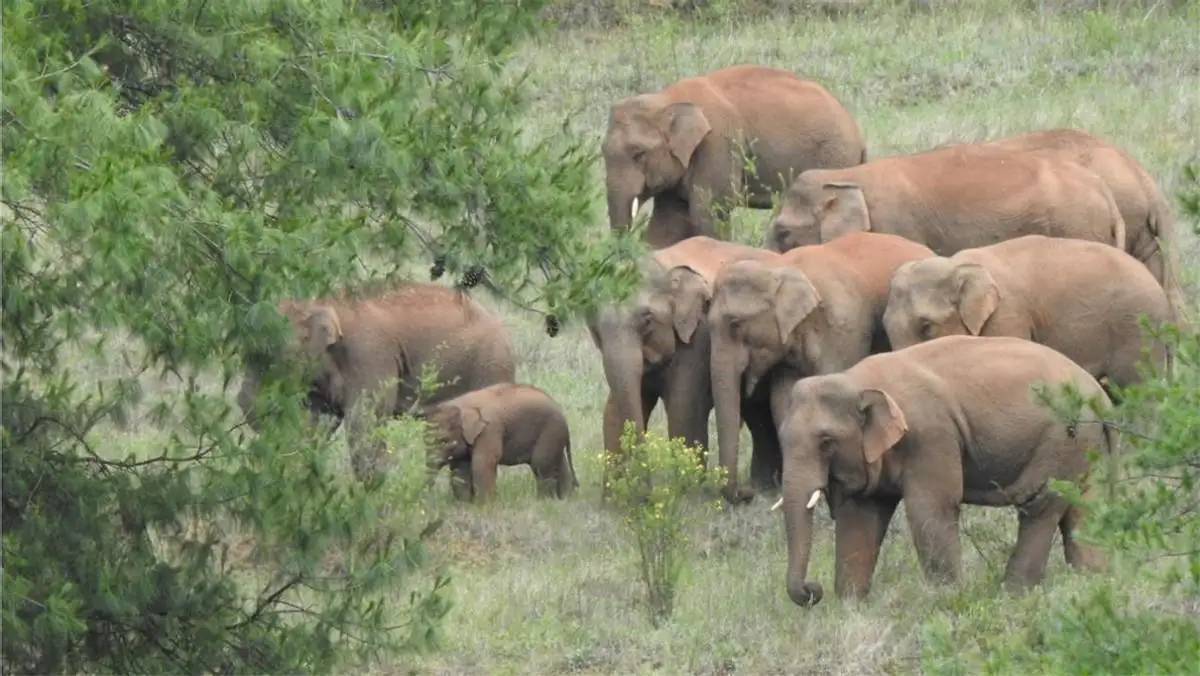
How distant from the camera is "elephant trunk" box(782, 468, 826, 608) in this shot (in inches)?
493

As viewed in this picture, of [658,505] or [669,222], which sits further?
[669,222]

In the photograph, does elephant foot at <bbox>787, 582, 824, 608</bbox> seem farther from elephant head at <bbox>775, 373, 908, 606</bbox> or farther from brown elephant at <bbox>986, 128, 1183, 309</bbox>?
brown elephant at <bbox>986, 128, 1183, 309</bbox>

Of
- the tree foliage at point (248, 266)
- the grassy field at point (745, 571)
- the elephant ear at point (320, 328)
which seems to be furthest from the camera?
the elephant ear at point (320, 328)

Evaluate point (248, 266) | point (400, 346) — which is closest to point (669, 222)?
point (400, 346)

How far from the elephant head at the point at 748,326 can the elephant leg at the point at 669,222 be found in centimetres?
441

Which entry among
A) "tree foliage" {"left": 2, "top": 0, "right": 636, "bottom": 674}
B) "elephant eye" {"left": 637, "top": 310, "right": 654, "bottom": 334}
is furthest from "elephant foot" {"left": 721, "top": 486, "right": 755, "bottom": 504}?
"tree foliage" {"left": 2, "top": 0, "right": 636, "bottom": 674}

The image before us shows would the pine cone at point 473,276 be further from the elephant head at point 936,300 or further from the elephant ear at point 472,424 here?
the elephant ear at point 472,424

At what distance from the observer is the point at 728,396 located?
1466 centimetres

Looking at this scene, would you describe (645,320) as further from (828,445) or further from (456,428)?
(828,445)

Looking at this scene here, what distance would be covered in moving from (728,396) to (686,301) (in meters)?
0.77

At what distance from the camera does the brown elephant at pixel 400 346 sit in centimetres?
1600

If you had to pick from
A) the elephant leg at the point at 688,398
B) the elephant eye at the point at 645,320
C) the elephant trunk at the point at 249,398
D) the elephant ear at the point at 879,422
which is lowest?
the elephant leg at the point at 688,398

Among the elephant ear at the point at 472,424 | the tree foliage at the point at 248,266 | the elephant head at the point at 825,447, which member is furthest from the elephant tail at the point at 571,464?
the tree foliage at the point at 248,266

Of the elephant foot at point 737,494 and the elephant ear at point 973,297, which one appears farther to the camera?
the elephant foot at point 737,494
